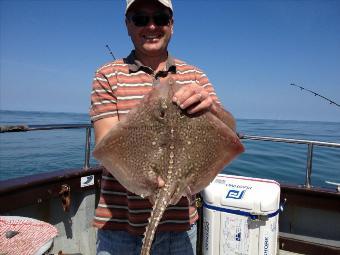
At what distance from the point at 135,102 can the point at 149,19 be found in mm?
635

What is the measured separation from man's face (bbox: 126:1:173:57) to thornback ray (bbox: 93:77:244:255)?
0.53 meters

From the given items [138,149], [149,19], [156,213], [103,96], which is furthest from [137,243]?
[149,19]

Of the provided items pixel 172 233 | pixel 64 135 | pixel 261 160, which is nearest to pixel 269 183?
pixel 172 233

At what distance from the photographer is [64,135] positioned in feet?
99.1

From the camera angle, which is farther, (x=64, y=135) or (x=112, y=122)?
(x=64, y=135)

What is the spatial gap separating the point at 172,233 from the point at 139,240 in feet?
0.87

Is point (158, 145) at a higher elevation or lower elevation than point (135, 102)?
lower

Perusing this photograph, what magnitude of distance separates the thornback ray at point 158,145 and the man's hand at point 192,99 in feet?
0.15

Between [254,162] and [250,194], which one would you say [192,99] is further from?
[254,162]

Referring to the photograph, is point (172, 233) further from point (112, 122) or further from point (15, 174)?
point (15, 174)

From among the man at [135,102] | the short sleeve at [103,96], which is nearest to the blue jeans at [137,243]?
the man at [135,102]

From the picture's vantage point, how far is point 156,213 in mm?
1912

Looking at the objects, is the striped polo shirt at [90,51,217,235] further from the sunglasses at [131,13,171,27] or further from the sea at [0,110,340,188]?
the sea at [0,110,340,188]

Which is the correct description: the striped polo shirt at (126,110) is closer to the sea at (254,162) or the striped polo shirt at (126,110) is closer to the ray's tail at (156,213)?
the ray's tail at (156,213)
